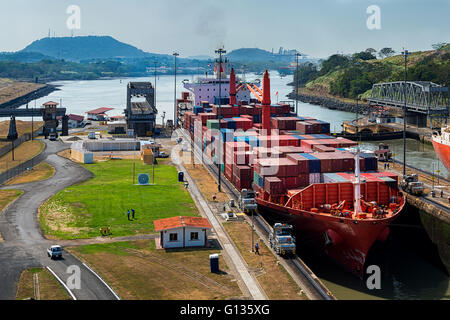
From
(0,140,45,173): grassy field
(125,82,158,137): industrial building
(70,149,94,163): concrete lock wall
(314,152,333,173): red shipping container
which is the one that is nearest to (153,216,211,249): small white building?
(314,152,333,173): red shipping container

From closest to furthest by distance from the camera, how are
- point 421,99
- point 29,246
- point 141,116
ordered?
1. point 29,246
2. point 141,116
3. point 421,99

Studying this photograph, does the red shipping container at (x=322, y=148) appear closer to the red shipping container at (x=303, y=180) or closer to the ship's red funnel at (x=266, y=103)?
the red shipping container at (x=303, y=180)

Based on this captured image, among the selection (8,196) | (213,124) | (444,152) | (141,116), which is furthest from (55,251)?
(141,116)

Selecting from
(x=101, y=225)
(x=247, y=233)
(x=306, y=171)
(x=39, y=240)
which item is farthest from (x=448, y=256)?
(x=39, y=240)

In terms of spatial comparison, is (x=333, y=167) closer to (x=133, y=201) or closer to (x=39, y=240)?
(x=133, y=201)

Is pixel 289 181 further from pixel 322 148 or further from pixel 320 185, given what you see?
pixel 322 148

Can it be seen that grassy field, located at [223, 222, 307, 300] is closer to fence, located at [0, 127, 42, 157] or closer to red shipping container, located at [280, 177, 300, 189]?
red shipping container, located at [280, 177, 300, 189]
